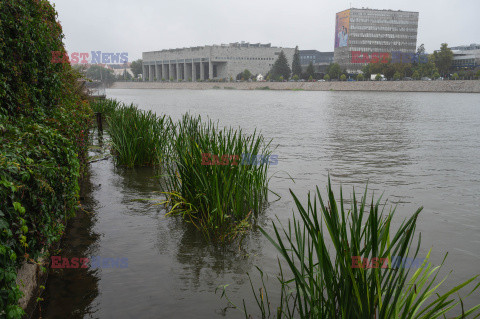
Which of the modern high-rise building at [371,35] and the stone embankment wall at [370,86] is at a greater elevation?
the modern high-rise building at [371,35]

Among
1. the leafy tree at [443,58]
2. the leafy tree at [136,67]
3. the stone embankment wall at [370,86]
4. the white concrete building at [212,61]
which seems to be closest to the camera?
the stone embankment wall at [370,86]

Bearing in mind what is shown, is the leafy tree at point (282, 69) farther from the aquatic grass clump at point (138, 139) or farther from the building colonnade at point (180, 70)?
the aquatic grass clump at point (138, 139)

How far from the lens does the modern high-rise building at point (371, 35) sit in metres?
122

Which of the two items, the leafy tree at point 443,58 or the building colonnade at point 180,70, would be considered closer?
the leafy tree at point 443,58

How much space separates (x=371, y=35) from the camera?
409 ft

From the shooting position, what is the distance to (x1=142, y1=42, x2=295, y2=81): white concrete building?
12694 centimetres

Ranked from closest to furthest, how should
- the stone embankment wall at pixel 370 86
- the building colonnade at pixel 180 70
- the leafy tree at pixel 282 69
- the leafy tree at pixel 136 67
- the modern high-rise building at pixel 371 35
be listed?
the stone embankment wall at pixel 370 86 < the leafy tree at pixel 282 69 < the modern high-rise building at pixel 371 35 < the building colonnade at pixel 180 70 < the leafy tree at pixel 136 67

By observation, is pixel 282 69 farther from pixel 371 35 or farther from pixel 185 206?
pixel 185 206

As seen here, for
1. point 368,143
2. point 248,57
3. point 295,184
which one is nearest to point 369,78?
point 248,57

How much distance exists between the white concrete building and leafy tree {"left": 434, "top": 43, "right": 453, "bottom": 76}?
57.8 meters

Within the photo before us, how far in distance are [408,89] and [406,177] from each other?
66.8 metres

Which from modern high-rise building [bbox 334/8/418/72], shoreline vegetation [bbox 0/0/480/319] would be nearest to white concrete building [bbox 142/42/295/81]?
modern high-rise building [bbox 334/8/418/72]

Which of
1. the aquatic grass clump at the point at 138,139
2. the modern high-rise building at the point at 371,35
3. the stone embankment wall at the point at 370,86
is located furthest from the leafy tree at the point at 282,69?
the aquatic grass clump at the point at 138,139

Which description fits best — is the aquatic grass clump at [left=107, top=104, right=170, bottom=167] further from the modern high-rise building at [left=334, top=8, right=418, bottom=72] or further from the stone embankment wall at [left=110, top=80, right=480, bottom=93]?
the modern high-rise building at [left=334, top=8, right=418, bottom=72]
